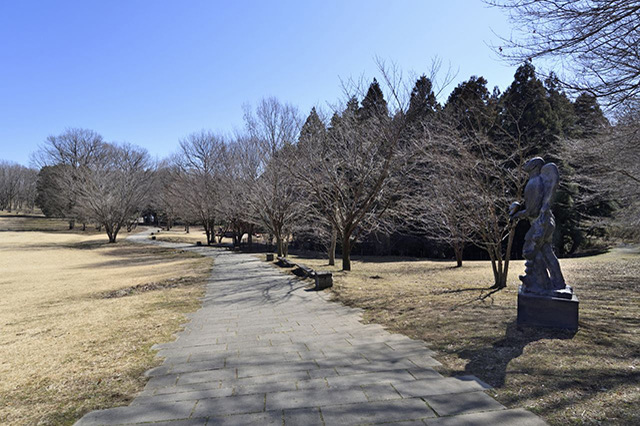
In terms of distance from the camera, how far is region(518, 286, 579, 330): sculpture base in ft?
15.6

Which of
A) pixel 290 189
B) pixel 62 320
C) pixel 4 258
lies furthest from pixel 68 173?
pixel 62 320

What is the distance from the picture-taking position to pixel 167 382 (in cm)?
386

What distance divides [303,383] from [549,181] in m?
4.26

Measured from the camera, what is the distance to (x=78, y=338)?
6.49 m

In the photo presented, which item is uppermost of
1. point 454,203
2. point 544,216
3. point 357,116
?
point 357,116

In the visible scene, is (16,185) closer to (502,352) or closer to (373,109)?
(373,109)

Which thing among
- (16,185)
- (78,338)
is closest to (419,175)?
(78,338)

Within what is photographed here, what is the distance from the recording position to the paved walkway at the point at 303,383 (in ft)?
9.17

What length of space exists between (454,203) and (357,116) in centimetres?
454

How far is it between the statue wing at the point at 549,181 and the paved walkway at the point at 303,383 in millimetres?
2729

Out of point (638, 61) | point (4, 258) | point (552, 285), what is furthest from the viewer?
point (4, 258)

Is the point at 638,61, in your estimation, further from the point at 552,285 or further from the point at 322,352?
the point at 322,352

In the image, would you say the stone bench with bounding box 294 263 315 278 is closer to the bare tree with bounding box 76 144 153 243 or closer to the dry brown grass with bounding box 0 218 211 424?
the dry brown grass with bounding box 0 218 211 424

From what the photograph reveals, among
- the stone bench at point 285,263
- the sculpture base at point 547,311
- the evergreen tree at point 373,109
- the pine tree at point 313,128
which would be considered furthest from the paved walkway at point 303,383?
the pine tree at point 313,128
